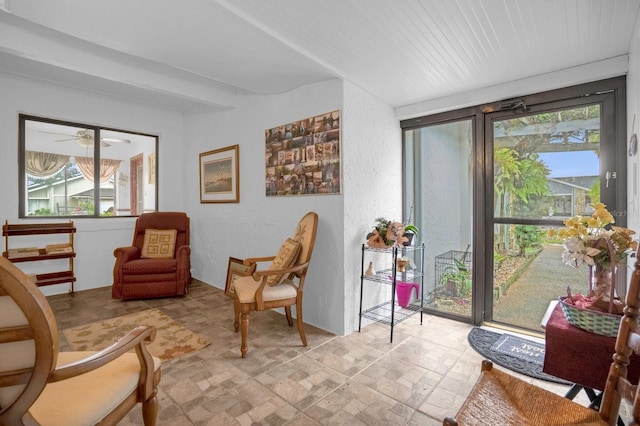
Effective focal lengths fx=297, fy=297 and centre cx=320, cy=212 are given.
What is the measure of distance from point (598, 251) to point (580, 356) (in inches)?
17.7

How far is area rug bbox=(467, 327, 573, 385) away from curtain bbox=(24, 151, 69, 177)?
5.29m

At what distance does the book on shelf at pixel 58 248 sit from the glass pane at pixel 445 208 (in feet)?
13.8

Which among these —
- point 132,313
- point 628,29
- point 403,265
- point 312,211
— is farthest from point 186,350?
point 628,29

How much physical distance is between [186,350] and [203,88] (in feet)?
9.35

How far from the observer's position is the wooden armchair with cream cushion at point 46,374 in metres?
0.83

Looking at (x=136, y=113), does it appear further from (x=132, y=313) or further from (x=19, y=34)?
(x=132, y=313)

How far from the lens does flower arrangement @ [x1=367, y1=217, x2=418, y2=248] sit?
8.89 ft

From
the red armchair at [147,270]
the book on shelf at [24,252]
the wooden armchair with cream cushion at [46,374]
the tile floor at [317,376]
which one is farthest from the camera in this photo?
the red armchair at [147,270]

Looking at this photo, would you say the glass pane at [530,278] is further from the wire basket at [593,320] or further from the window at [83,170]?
the window at [83,170]

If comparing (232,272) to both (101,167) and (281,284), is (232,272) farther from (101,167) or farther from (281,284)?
(101,167)

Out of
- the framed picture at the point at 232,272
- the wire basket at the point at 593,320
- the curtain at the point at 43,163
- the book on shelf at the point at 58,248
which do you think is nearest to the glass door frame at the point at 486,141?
the wire basket at the point at 593,320

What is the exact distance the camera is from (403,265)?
2867 mm

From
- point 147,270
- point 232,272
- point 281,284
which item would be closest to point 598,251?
point 281,284

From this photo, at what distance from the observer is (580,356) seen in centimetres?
123
